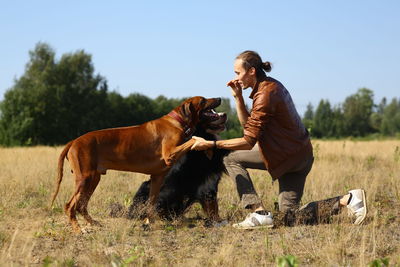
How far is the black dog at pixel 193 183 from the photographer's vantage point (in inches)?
219

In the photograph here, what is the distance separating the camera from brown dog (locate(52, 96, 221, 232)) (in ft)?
17.3

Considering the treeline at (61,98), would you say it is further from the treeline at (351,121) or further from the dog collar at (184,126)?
the dog collar at (184,126)

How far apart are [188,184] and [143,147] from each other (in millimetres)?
642

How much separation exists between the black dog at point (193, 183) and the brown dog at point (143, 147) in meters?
0.12

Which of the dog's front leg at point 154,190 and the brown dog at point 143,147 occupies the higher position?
the brown dog at point 143,147

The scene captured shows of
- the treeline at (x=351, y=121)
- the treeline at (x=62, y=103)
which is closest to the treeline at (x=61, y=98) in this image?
the treeline at (x=62, y=103)

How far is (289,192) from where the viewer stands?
5.38 metres

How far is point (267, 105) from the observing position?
486cm

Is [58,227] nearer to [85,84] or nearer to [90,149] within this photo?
[90,149]

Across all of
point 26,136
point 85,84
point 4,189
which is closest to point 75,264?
point 4,189

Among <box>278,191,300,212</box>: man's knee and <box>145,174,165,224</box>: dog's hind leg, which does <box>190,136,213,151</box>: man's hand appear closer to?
<box>145,174,165,224</box>: dog's hind leg

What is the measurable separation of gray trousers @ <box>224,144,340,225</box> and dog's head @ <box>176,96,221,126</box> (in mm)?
526

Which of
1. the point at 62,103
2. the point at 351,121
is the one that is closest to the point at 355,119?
the point at 351,121

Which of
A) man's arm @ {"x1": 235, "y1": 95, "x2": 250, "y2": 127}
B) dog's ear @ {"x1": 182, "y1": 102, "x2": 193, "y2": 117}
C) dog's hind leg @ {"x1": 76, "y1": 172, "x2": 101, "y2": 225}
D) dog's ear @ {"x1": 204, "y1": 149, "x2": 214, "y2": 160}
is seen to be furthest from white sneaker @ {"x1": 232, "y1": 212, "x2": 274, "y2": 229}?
dog's hind leg @ {"x1": 76, "y1": 172, "x2": 101, "y2": 225}
